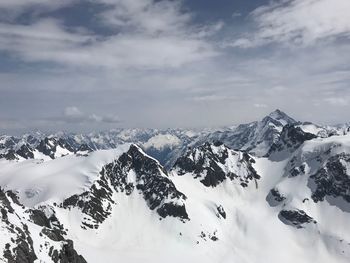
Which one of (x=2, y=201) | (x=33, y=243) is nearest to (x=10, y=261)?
(x=33, y=243)

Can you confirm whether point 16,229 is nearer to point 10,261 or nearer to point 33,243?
point 33,243

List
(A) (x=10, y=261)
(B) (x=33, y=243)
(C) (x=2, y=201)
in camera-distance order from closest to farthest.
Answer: (A) (x=10, y=261), (B) (x=33, y=243), (C) (x=2, y=201)

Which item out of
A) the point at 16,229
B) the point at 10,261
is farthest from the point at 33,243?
the point at 10,261

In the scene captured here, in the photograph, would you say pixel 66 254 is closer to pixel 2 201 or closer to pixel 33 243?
pixel 33 243

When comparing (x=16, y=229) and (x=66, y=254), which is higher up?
(x=16, y=229)

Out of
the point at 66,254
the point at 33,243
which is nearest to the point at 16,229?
the point at 33,243

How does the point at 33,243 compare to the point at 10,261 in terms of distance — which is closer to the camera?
the point at 10,261

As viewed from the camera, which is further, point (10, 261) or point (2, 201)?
point (2, 201)

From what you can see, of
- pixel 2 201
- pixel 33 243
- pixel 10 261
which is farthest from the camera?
pixel 2 201

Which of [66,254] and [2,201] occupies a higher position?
[2,201]
